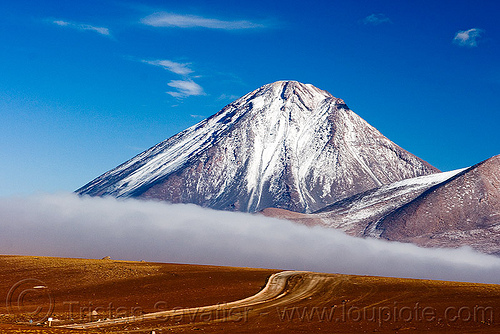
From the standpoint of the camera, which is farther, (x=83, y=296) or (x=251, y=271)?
(x=251, y=271)

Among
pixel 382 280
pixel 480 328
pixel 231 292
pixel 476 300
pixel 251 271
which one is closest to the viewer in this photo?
pixel 480 328

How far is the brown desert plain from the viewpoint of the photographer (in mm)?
50125

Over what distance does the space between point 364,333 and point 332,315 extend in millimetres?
6408

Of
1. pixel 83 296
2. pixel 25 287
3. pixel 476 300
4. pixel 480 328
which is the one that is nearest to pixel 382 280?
pixel 476 300

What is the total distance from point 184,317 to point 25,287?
25.0m

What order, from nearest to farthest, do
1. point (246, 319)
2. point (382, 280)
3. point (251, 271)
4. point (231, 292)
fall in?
1. point (246, 319)
2. point (231, 292)
3. point (382, 280)
4. point (251, 271)

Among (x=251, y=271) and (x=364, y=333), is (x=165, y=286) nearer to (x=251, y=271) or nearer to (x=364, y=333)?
(x=251, y=271)

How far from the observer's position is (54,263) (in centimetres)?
8231

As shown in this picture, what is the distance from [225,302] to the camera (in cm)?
6066

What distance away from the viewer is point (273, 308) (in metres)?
57.1

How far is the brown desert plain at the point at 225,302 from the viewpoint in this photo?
164ft

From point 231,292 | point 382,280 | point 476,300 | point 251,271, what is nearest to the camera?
point 476,300

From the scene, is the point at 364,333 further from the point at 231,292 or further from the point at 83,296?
the point at 83,296

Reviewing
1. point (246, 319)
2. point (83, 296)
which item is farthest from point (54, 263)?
point (246, 319)
